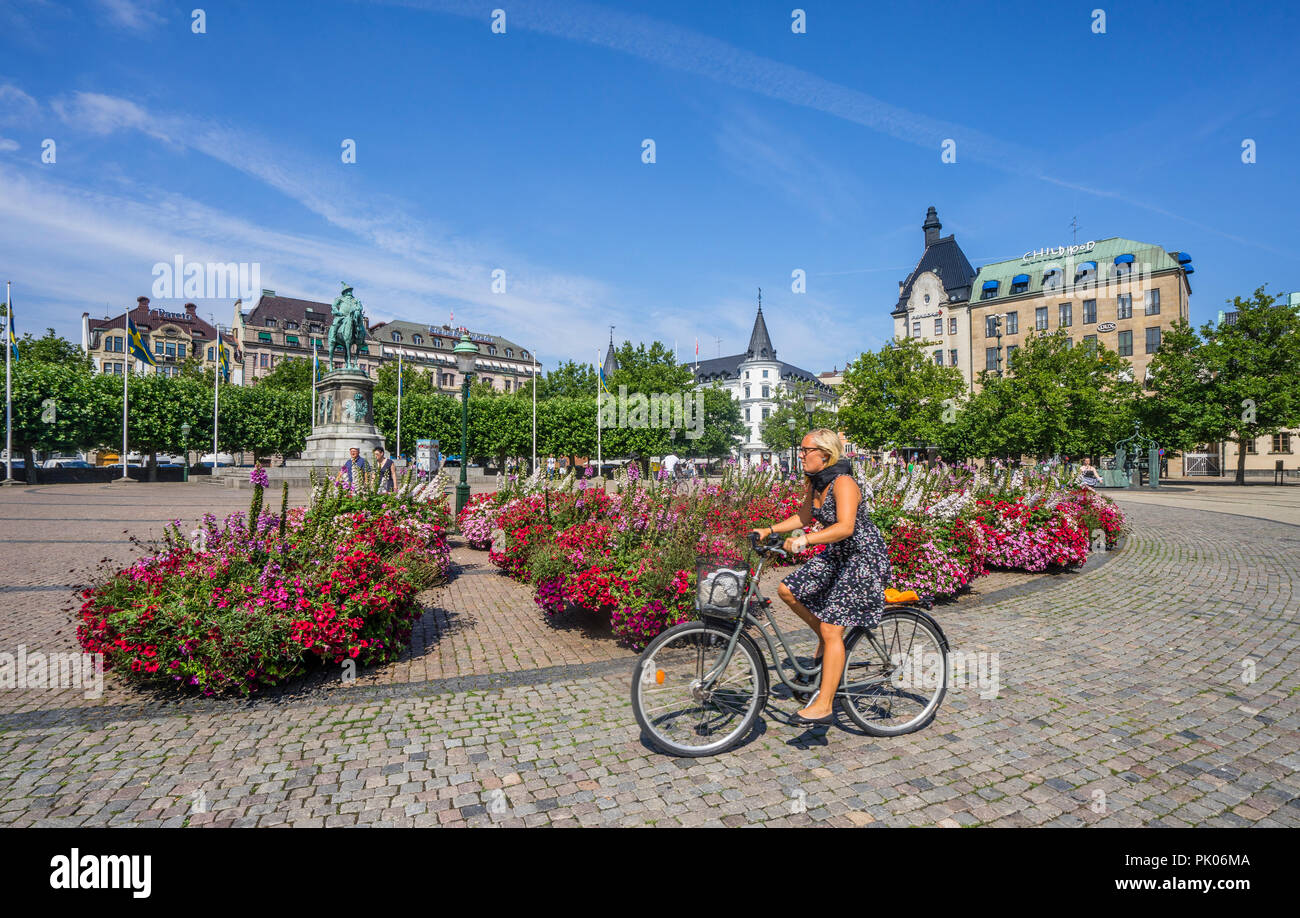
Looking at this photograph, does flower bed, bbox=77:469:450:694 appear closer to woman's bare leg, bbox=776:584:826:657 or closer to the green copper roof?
woman's bare leg, bbox=776:584:826:657

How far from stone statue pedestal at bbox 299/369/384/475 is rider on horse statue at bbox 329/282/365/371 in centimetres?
263

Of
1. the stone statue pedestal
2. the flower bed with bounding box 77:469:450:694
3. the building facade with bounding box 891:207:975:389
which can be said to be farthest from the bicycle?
the building facade with bounding box 891:207:975:389

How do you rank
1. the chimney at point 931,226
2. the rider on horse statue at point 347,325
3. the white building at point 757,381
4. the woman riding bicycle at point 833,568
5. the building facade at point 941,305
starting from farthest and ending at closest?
1. the white building at point 757,381
2. the chimney at point 931,226
3. the building facade at point 941,305
4. the rider on horse statue at point 347,325
5. the woman riding bicycle at point 833,568

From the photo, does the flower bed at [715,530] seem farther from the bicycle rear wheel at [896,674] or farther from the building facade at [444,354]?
the building facade at [444,354]

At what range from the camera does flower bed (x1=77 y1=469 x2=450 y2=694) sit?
4688 millimetres

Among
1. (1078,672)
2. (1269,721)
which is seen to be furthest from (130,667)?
(1269,721)

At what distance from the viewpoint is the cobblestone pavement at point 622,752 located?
11.1 ft

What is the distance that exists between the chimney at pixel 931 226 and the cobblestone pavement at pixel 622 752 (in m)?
85.1

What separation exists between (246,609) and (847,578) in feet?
14.0

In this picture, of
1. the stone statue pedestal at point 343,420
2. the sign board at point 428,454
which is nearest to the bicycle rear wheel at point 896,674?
the stone statue pedestal at point 343,420

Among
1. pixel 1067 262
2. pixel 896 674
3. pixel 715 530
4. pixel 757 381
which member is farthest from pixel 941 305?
pixel 896 674

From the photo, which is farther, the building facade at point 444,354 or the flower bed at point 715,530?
the building facade at point 444,354

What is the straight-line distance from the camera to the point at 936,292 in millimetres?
74125

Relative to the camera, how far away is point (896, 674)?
179 inches
